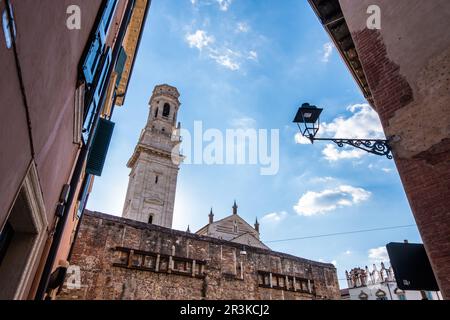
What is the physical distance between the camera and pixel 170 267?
44.4 feet

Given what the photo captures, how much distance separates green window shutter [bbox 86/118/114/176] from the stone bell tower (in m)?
22.4

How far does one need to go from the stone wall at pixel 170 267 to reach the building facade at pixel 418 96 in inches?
466

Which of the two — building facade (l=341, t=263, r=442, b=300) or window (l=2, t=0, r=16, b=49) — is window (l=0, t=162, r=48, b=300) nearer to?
window (l=2, t=0, r=16, b=49)

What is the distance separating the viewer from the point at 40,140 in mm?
2430

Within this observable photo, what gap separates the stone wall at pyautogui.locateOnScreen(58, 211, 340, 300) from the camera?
11.8 metres

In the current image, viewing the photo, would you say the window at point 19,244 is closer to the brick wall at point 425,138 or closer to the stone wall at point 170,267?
the brick wall at point 425,138

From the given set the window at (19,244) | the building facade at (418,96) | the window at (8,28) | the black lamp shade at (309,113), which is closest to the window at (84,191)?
the window at (19,244)

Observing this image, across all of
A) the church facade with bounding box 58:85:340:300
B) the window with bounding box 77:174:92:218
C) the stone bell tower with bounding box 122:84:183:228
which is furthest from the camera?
the stone bell tower with bounding box 122:84:183:228

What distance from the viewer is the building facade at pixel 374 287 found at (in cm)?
3017

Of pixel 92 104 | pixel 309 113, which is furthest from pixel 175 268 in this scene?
pixel 309 113

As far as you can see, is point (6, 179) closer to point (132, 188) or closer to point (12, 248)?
point (12, 248)

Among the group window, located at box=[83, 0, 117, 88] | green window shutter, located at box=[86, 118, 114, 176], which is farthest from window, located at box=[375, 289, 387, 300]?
window, located at box=[83, 0, 117, 88]

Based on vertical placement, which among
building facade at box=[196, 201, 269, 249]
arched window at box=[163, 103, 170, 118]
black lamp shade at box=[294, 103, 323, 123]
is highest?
arched window at box=[163, 103, 170, 118]

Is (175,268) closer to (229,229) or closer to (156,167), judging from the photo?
(156,167)
